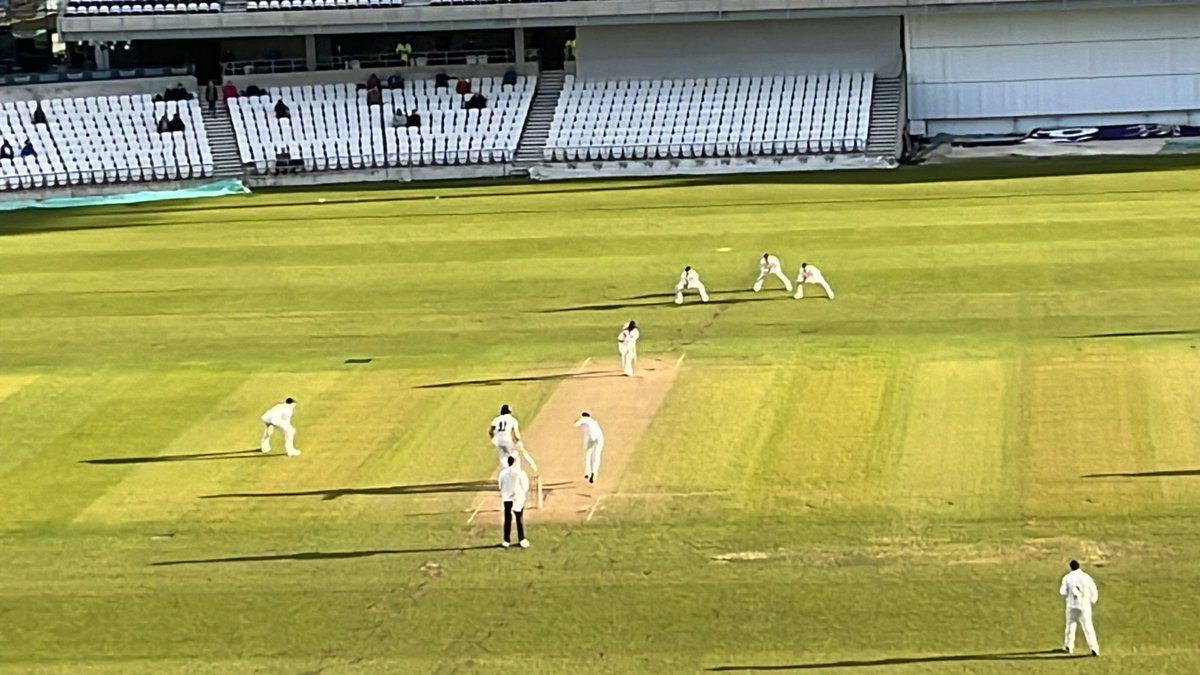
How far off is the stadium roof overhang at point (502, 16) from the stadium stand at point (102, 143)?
201 cm

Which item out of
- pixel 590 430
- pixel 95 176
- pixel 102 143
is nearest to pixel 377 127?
pixel 102 143

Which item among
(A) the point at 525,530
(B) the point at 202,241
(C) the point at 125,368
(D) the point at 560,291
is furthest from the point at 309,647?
(B) the point at 202,241

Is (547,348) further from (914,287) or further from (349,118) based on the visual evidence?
(349,118)

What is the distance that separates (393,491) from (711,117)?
1302 inches

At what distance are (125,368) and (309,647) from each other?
491 inches

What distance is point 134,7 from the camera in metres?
53.9

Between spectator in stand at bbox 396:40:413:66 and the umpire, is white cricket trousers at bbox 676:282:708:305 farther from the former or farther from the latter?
spectator in stand at bbox 396:40:413:66

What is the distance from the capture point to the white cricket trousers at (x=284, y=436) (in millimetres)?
21375

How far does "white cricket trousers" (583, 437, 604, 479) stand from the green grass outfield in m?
0.70

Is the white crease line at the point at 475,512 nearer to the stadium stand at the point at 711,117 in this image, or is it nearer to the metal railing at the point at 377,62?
the stadium stand at the point at 711,117

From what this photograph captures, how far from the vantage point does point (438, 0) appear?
53.4 m

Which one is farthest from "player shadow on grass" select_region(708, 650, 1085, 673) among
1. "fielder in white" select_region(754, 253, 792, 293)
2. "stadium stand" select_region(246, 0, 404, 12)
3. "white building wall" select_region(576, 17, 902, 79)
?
"stadium stand" select_region(246, 0, 404, 12)

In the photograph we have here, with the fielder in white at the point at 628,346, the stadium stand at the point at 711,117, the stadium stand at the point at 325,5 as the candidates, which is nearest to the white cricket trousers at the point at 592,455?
the fielder in white at the point at 628,346

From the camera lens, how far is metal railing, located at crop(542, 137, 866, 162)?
48812 mm
